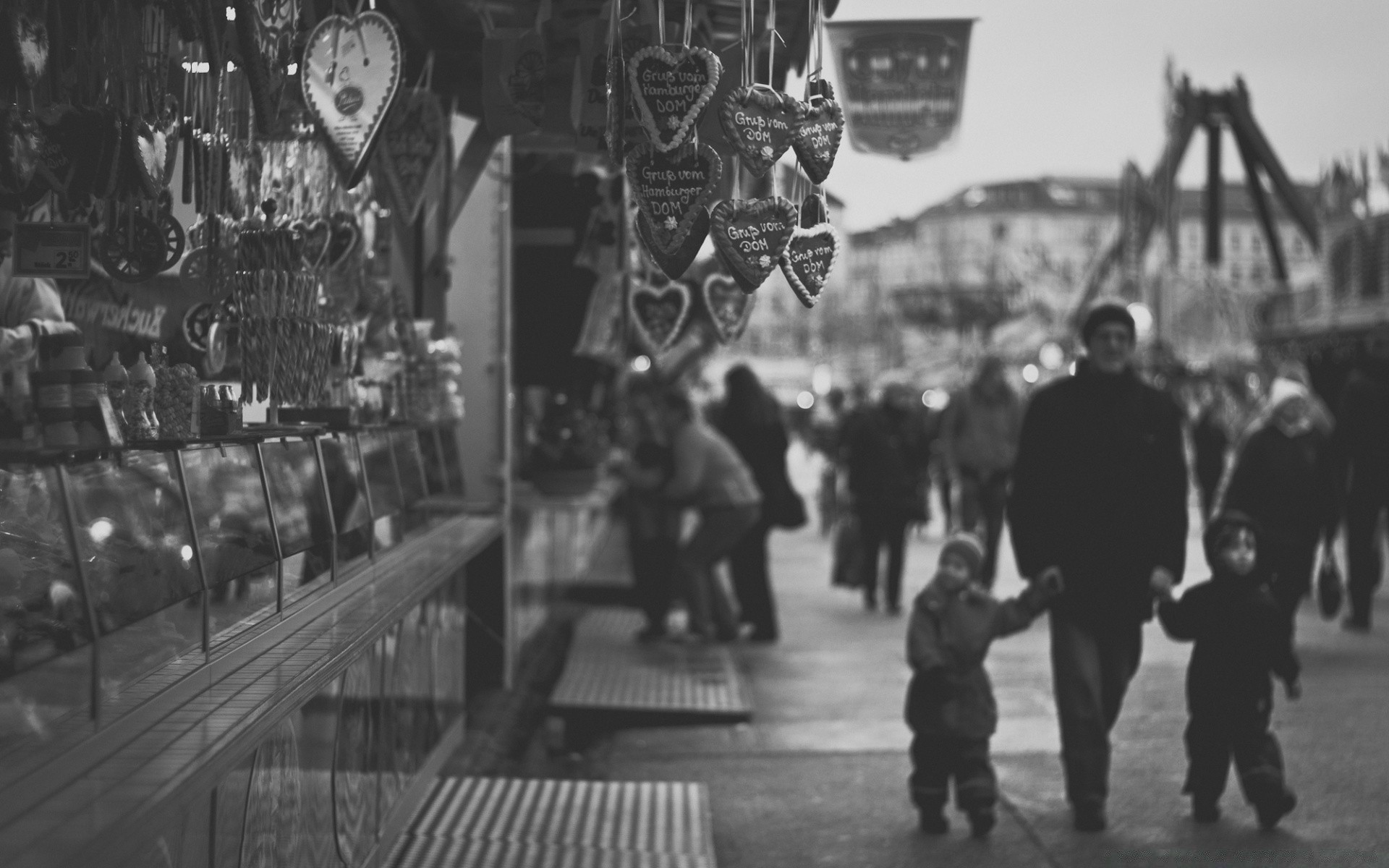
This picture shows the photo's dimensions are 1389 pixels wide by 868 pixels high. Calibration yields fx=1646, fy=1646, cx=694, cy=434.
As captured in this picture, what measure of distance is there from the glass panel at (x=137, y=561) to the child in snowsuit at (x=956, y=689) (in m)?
3.36

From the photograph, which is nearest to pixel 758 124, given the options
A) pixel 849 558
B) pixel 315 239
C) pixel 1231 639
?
pixel 315 239

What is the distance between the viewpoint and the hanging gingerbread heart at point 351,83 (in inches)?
172

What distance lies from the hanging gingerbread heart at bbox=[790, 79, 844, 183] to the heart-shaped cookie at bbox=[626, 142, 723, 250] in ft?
0.95

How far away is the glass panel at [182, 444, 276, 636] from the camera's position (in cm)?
347

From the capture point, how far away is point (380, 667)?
16.3 ft

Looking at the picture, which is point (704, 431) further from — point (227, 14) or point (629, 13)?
point (227, 14)

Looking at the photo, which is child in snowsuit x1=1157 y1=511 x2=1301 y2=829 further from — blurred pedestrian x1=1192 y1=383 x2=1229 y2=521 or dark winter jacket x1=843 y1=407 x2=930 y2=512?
blurred pedestrian x1=1192 y1=383 x2=1229 y2=521

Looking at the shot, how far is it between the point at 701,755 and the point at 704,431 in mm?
3828

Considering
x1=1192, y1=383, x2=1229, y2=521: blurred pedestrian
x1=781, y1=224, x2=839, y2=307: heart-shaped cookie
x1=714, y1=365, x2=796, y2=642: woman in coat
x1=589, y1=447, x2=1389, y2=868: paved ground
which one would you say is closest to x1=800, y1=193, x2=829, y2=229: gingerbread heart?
x1=781, y1=224, x2=839, y2=307: heart-shaped cookie

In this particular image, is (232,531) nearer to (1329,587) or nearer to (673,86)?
(673,86)

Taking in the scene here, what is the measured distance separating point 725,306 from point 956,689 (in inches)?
68.4

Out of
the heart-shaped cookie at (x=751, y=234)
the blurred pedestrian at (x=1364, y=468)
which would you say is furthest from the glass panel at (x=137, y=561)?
the blurred pedestrian at (x=1364, y=468)

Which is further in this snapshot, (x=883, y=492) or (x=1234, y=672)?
(x=883, y=492)

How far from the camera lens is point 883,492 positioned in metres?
13.0
